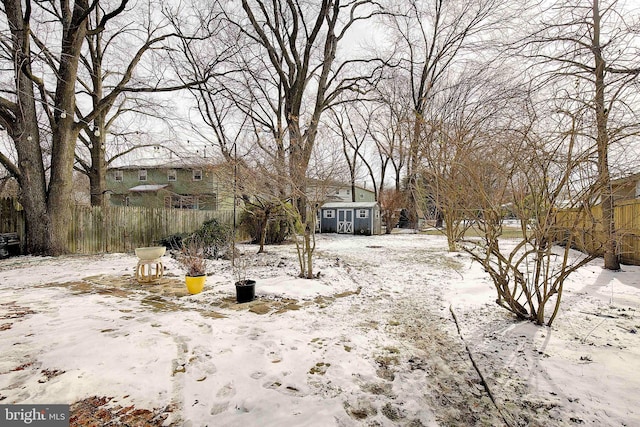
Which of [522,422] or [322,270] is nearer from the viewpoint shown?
[522,422]

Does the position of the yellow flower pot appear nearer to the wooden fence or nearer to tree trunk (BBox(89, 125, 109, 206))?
the wooden fence

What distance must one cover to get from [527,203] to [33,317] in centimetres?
626

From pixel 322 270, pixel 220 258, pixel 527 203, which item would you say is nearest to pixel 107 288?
pixel 220 258

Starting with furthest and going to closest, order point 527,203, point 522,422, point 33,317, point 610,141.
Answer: point 527,203 < point 33,317 < point 610,141 < point 522,422

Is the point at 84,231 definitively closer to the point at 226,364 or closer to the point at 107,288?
the point at 107,288

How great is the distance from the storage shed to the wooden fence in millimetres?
9837

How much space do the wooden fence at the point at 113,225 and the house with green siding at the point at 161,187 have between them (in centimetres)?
721

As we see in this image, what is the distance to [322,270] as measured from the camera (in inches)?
266

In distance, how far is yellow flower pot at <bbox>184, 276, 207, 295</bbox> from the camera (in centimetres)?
472

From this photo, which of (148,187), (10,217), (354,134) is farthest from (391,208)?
(10,217)

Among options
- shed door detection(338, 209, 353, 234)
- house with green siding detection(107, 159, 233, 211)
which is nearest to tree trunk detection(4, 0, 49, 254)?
house with green siding detection(107, 159, 233, 211)

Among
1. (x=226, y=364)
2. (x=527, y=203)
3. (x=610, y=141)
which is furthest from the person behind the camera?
(x=527, y=203)

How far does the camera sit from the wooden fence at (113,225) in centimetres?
859

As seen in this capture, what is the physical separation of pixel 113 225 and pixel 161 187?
34.4 ft
